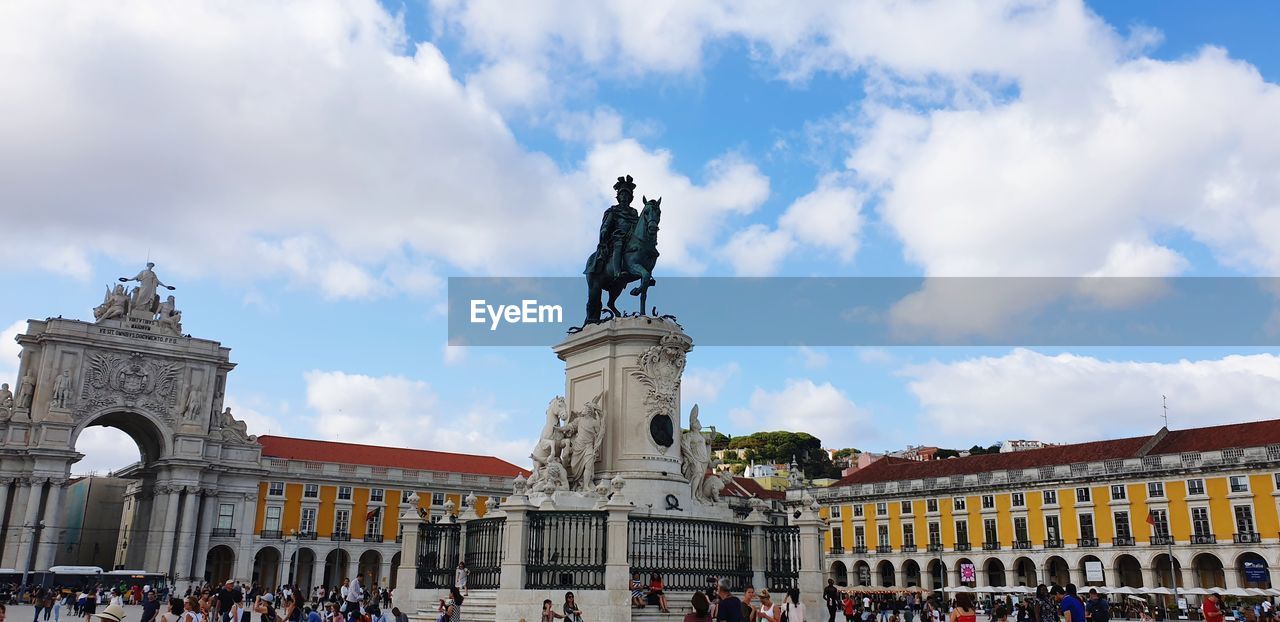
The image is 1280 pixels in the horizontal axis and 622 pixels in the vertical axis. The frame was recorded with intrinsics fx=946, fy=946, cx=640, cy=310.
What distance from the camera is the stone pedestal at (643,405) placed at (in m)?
15.8

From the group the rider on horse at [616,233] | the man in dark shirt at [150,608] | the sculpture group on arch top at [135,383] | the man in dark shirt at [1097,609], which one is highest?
the sculpture group on arch top at [135,383]

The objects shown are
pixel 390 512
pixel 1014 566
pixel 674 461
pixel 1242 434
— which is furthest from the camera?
pixel 390 512

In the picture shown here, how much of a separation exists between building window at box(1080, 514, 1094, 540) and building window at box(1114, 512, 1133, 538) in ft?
4.47

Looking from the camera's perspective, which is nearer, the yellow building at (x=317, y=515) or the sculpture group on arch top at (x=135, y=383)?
the sculpture group on arch top at (x=135, y=383)

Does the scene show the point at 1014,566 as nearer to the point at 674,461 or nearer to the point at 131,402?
the point at 674,461

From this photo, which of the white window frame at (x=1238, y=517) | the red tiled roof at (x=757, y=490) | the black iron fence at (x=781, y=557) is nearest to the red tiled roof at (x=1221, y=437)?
the white window frame at (x=1238, y=517)

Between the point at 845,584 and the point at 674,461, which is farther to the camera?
the point at 845,584

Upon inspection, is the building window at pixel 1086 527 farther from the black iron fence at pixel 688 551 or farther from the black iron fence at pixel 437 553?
the black iron fence at pixel 437 553

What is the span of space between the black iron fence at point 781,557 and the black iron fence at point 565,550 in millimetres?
3238

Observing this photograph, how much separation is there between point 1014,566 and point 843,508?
1216cm

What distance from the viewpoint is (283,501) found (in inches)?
2354

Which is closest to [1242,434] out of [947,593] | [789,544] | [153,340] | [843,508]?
[947,593]

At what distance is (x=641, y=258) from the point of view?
1770 cm

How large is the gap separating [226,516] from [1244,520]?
183ft
